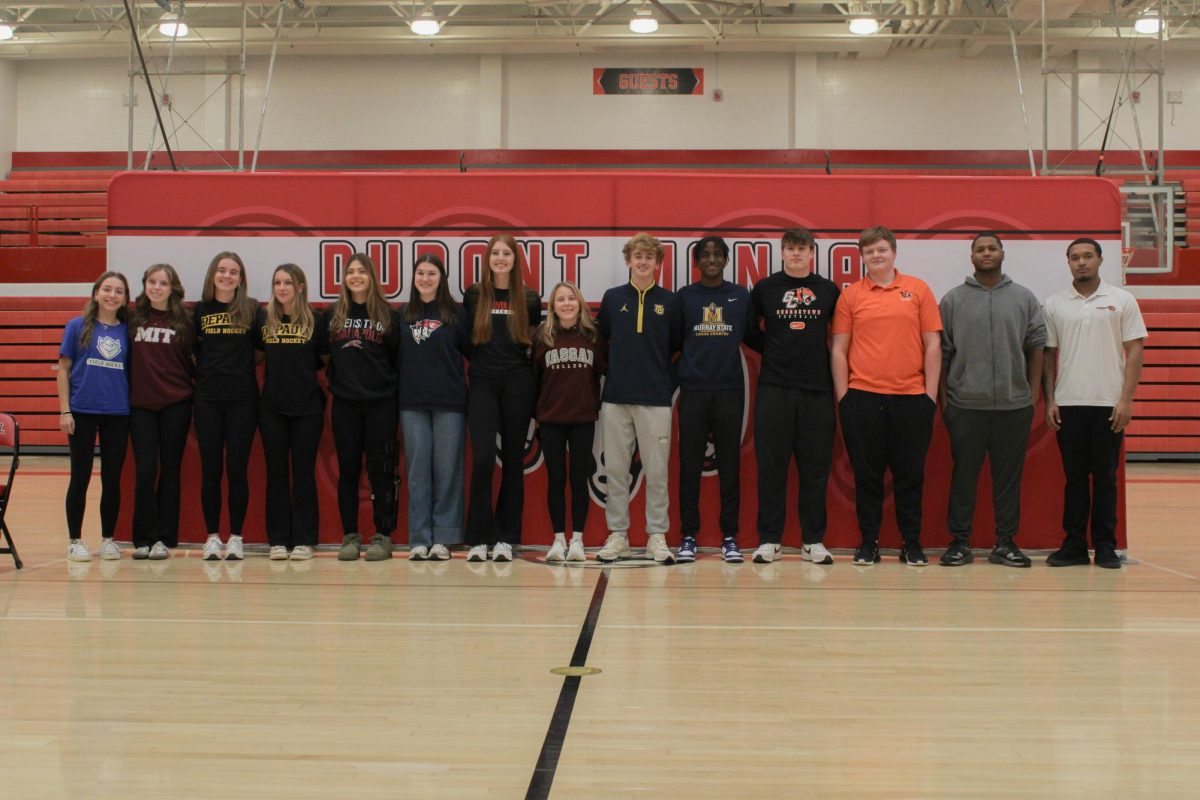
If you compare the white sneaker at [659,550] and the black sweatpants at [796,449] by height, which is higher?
the black sweatpants at [796,449]

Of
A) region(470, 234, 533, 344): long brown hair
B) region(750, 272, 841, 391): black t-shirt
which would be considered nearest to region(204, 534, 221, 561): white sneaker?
region(470, 234, 533, 344): long brown hair

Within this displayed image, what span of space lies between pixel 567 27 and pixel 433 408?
12.4 meters

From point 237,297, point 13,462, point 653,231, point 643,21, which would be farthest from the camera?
point 643,21

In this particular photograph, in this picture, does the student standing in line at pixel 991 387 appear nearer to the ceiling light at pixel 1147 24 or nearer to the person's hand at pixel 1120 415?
the person's hand at pixel 1120 415

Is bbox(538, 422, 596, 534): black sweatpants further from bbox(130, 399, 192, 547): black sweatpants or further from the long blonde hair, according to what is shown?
bbox(130, 399, 192, 547): black sweatpants

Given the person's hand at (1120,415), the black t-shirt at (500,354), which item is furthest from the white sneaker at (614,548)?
the person's hand at (1120,415)

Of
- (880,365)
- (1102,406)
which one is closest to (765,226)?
(880,365)

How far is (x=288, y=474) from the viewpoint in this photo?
6023mm

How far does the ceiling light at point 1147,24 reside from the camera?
51.6ft

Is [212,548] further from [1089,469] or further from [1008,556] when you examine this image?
[1089,469]

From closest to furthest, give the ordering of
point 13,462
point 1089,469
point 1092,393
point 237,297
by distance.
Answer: point 13,462 < point 1092,393 < point 1089,469 < point 237,297

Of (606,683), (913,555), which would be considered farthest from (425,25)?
(606,683)

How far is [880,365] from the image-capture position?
580cm

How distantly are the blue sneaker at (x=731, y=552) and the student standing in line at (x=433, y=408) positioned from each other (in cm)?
137
